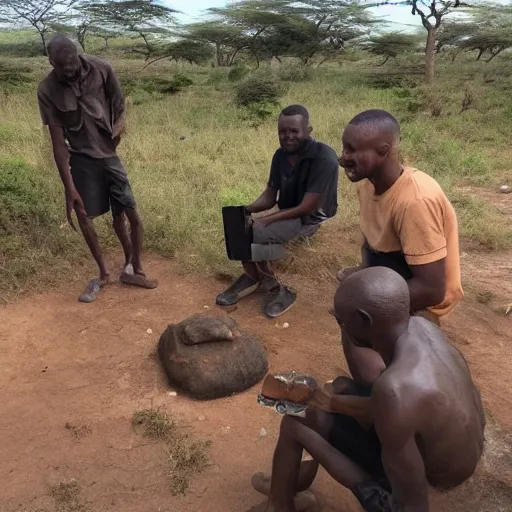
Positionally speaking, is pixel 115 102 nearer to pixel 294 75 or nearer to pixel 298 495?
pixel 298 495

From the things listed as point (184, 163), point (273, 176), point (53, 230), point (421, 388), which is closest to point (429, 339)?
point (421, 388)

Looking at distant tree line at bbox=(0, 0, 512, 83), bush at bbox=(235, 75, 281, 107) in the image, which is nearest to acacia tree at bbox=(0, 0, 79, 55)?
distant tree line at bbox=(0, 0, 512, 83)

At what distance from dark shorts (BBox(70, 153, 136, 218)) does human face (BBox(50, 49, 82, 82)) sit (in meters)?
0.48

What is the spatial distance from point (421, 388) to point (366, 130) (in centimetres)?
100

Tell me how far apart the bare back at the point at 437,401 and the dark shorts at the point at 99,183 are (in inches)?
94.1

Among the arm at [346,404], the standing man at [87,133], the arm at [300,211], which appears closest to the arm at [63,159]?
the standing man at [87,133]

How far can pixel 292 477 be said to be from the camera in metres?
1.78

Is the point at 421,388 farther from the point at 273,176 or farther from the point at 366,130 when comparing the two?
the point at 273,176

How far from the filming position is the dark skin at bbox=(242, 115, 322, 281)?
3.16 metres

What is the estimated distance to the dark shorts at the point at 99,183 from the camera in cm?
345

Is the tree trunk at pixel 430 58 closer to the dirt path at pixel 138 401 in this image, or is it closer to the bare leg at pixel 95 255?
the dirt path at pixel 138 401

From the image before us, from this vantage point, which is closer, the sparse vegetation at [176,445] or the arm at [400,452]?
the arm at [400,452]

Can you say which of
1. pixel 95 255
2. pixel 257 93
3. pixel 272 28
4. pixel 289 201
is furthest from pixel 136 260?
pixel 272 28

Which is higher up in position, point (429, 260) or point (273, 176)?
point (429, 260)
